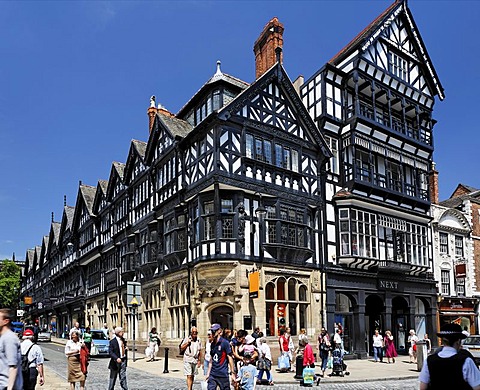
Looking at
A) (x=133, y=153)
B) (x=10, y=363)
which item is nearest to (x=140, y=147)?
(x=133, y=153)

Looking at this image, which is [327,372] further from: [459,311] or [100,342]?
[459,311]

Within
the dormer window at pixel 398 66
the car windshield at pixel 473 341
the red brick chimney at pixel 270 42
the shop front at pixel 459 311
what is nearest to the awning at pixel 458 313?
the shop front at pixel 459 311

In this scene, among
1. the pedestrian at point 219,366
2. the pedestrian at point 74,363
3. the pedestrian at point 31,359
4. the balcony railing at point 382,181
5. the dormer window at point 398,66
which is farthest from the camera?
the dormer window at point 398,66

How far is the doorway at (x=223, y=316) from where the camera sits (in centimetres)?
2412

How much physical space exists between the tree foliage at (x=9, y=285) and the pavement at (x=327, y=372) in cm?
6170

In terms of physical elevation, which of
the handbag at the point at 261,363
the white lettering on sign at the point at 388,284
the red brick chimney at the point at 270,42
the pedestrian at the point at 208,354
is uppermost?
the red brick chimney at the point at 270,42

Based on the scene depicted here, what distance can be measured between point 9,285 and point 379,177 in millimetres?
68076

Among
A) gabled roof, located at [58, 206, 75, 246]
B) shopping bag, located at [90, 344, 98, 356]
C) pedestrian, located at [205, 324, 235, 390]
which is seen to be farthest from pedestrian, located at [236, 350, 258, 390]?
gabled roof, located at [58, 206, 75, 246]

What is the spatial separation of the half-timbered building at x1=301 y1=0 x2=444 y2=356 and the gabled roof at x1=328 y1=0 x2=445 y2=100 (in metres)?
0.06

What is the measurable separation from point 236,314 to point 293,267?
388cm

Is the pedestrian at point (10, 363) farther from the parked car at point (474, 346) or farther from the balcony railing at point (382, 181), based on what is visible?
the balcony railing at point (382, 181)

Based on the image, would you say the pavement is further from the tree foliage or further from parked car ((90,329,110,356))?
the tree foliage

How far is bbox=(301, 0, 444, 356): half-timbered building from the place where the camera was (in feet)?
91.6

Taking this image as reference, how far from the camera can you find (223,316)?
80.3 ft
